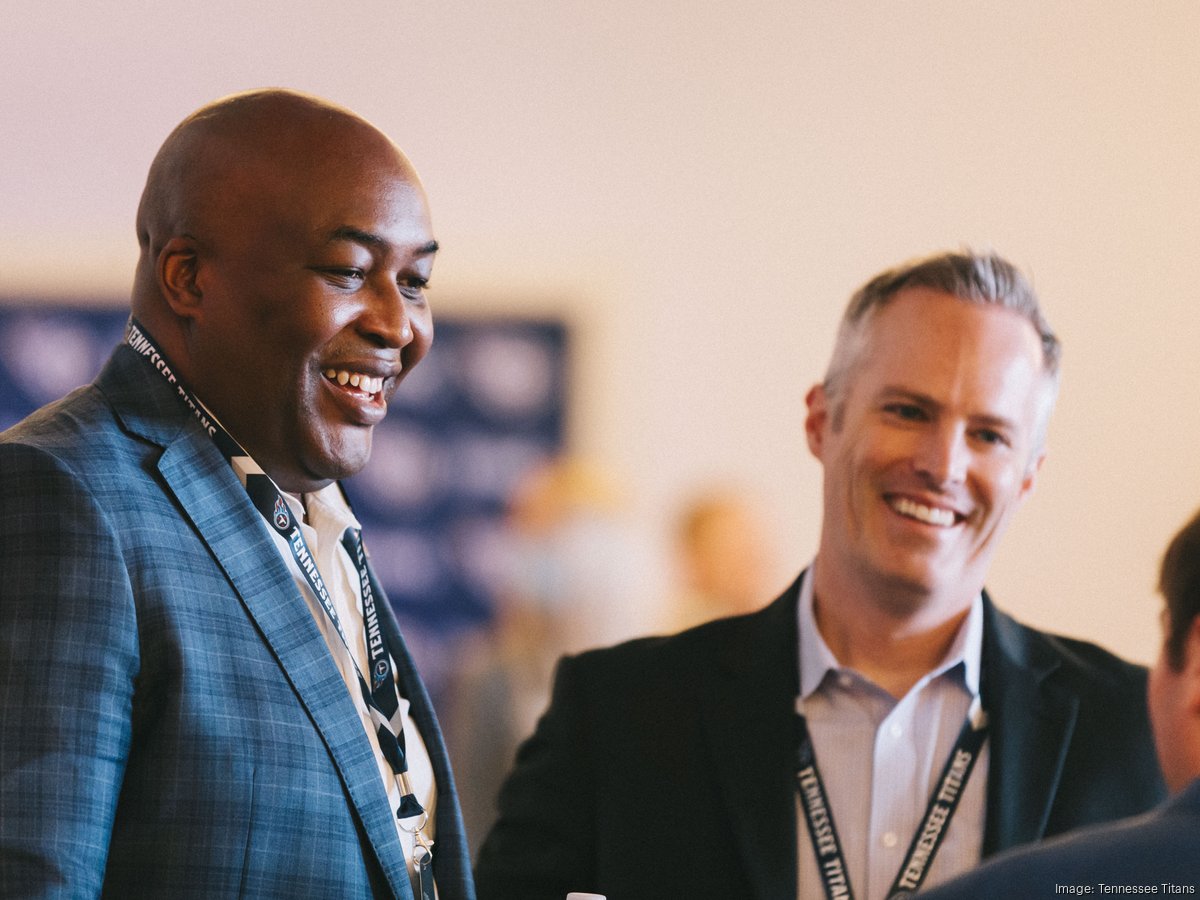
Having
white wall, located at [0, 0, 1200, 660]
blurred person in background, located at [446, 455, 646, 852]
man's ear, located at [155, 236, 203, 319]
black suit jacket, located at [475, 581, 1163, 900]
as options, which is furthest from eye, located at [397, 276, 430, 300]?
white wall, located at [0, 0, 1200, 660]

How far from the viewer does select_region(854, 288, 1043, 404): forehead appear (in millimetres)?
2160

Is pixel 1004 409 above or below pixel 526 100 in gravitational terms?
below

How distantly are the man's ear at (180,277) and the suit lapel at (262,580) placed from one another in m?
0.10

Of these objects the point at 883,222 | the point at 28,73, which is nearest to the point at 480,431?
the point at 883,222

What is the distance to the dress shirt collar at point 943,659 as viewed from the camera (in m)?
2.19

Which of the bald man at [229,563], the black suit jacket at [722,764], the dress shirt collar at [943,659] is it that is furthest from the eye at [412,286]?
the dress shirt collar at [943,659]

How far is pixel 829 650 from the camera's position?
2.23 metres

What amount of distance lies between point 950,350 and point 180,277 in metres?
1.13

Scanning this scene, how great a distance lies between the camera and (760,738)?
215cm

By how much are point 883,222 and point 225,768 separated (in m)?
4.74

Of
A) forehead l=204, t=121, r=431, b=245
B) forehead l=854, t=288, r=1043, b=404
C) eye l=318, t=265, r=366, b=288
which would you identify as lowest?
forehead l=854, t=288, r=1043, b=404

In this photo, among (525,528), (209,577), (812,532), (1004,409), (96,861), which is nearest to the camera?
(96,861)

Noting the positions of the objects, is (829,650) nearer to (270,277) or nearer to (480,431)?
(270,277)

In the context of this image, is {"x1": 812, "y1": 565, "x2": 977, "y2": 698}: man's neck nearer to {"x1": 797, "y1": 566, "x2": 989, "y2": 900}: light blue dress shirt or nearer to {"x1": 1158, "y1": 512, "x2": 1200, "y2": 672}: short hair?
{"x1": 797, "y1": 566, "x2": 989, "y2": 900}: light blue dress shirt
